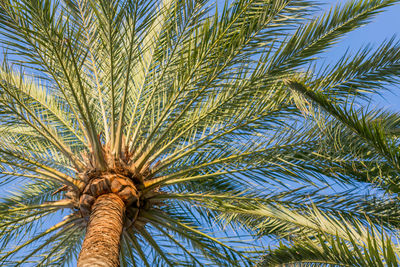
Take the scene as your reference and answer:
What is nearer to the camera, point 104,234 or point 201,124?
point 104,234

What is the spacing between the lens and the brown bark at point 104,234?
4.53 meters

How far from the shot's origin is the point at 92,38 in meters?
6.62

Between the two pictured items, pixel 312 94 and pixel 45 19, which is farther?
pixel 45 19

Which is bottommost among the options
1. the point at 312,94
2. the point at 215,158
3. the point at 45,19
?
the point at 312,94

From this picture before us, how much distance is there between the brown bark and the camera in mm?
4527

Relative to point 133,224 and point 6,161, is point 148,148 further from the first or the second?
point 6,161

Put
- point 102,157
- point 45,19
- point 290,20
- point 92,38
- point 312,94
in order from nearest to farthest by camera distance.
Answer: point 312,94 < point 45,19 < point 102,157 < point 290,20 < point 92,38

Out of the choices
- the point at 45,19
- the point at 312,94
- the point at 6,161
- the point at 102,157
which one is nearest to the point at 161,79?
the point at 102,157

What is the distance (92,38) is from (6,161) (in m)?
2.07

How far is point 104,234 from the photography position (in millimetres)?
4871

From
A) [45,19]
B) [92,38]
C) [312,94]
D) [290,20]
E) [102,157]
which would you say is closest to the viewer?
[312,94]

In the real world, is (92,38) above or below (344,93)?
above

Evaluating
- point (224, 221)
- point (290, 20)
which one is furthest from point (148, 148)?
point (290, 20)

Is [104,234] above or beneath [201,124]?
beneath
